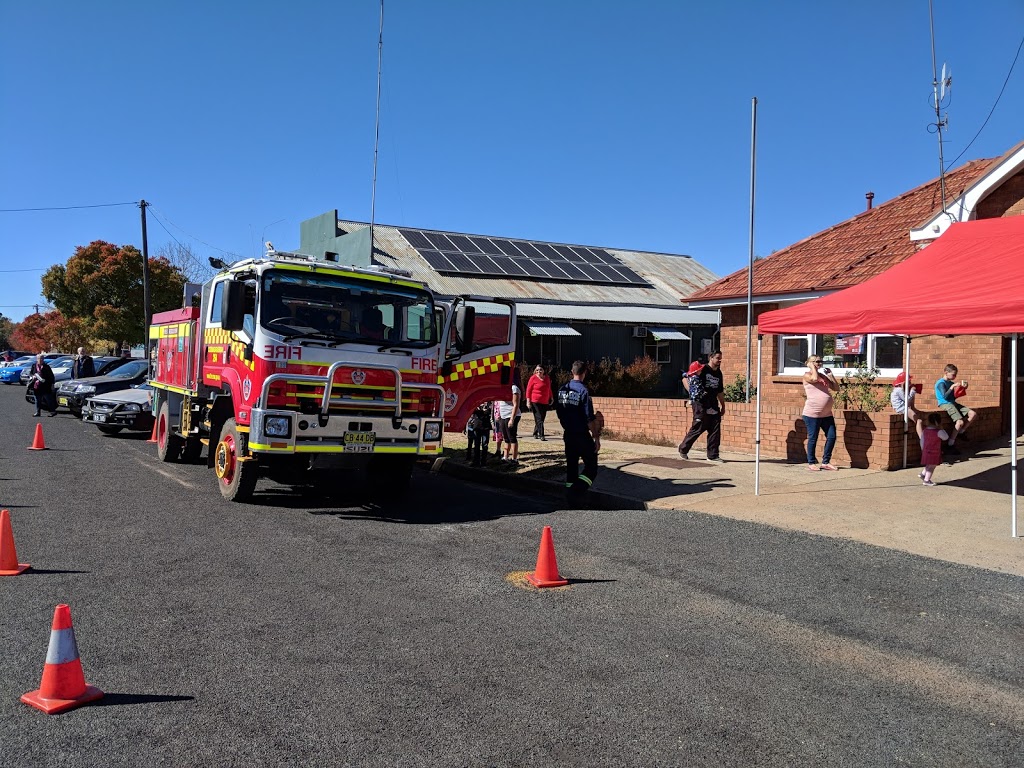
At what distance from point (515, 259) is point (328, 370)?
20600mm

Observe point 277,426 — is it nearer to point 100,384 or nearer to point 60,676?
point 60,676

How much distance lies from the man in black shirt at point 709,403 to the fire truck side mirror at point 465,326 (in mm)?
4012

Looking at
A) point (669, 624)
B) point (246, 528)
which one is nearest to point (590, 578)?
point (669, 624)

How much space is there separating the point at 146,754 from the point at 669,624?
3177mm

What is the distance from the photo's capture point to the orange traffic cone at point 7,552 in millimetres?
6141

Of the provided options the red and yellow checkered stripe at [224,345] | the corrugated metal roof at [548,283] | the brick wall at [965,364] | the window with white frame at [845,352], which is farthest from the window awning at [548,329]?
the red and yellow checkered stripe at [224,345]

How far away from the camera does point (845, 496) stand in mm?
9508

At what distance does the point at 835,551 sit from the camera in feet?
23.7

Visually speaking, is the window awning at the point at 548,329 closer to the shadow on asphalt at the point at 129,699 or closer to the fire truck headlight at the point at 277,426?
the fire truck headlight at the point at 277,426

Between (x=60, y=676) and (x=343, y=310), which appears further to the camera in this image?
(x=343, y=310)

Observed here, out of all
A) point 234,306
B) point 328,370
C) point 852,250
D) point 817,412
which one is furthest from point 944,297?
point 852,250

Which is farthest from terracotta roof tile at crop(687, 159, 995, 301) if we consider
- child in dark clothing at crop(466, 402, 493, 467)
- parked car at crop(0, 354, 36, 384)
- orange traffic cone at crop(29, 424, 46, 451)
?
parked car at crop(0, 354, 36, 384)

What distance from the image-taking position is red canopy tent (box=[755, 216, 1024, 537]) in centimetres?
770

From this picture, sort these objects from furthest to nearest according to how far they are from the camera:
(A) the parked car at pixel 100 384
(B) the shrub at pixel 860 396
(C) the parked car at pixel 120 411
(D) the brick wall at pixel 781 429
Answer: (A) the parked car at pixel 100 384 < (C) the parked car at pixel 120 411 < (B) the shrub at pixel 860 396 < (D) the brick wall at pixel 781 429
